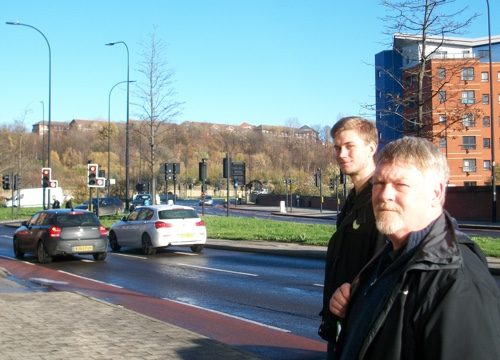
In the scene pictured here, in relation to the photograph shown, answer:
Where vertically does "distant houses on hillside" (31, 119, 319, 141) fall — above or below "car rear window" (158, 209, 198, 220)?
above

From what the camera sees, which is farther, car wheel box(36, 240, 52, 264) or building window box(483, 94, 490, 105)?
building window box(483, 94, 490, 105)

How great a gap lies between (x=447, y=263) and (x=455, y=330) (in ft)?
0.68

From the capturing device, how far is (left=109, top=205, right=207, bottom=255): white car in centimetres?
1936

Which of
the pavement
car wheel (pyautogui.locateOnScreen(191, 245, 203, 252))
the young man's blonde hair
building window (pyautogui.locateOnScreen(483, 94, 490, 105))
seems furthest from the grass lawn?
building window (pyautogui.locateOnScreen(483, 94, 490, 105))

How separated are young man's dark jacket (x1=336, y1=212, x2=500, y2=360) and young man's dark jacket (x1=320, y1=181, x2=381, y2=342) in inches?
44.6

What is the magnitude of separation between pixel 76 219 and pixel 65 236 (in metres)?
0.66

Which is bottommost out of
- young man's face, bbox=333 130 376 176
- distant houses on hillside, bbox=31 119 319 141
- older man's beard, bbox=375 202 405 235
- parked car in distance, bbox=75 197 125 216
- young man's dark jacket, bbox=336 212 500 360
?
parked car in distance, bbox=75 197 125 216

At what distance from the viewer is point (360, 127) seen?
3473 mm

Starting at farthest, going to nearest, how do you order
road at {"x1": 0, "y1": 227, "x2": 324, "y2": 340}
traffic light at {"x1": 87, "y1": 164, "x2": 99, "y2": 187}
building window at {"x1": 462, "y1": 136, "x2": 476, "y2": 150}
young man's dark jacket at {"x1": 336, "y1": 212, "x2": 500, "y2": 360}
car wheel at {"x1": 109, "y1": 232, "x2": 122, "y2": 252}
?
building window at {"x1": 462, "y1": 136, "x2": 476, "y2": 150}, traffic light at {"x1": 87, "y1": 164, "x2": 99, "y2": 187}, car wheel at {"x1": 109, "y1": 232, "x2": 122, "y2": 252}, road at {"x1": 0, "y1": 227, "x2": 324, "y2": 340}, young man's dark jacket at {"x1": 336, "y1": 212, "x2": 500, "y2": 360}

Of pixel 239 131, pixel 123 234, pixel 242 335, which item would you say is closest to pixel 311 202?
pixel 123 234

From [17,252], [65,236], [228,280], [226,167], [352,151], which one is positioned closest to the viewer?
[352,151]

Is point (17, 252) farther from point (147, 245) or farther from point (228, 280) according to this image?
point (228, 280)

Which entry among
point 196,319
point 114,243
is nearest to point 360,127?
point 196,319

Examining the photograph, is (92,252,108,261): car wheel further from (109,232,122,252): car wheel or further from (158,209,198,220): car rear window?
(109,232,122,252): car wheel
